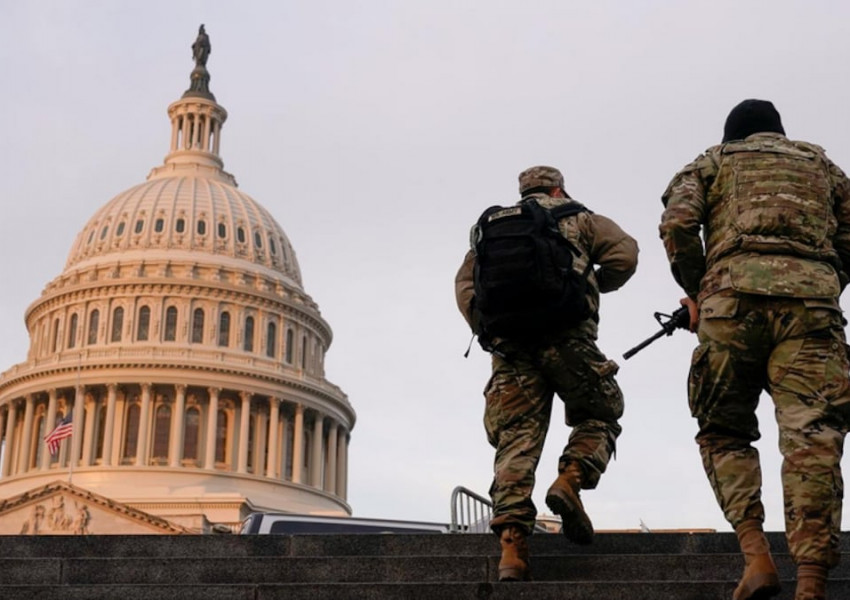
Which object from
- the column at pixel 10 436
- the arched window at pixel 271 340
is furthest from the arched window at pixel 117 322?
the arched window at pixel 271 340

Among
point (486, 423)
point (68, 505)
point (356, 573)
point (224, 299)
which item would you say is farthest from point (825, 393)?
point (224, 299)

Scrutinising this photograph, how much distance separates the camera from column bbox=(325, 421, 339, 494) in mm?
84625

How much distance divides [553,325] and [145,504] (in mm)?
67506

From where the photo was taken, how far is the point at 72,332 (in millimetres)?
83812

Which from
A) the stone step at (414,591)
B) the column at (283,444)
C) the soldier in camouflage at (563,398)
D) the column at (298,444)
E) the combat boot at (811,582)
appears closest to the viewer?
the combat boot at (811,582)

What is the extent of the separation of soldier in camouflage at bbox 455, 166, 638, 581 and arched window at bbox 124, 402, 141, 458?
7176 cm

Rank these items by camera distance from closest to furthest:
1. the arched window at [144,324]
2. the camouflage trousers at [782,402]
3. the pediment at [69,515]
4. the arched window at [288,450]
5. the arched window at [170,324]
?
1. the camouflage trousers at [782,402]
2. the pediment at [69,515]
3. the arched window at [288,450]
4. the arched window at [144,324]
5. the arched window at [170,324]

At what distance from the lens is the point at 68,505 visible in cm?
6938

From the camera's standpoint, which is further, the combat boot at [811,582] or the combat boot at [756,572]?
the combat boot at [756,572]

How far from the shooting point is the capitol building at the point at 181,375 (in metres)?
77.8

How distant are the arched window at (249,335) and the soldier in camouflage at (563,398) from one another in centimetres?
7535

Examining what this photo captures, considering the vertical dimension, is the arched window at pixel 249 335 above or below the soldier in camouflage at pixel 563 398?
above

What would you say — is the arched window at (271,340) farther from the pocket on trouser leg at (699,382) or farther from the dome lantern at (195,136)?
the pocket on trouser leg at (699,382)

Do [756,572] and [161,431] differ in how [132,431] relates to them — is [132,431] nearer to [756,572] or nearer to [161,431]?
[161,431]
